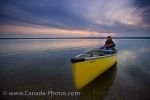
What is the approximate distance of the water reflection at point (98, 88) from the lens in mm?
3707

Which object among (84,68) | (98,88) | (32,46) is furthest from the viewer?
(32,46)

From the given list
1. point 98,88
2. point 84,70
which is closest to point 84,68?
point 84,70

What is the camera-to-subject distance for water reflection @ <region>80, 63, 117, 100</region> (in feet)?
12.2

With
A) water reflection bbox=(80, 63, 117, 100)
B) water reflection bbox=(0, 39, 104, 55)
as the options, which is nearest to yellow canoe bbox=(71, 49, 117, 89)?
water reflection bbox=(80, 63, 117, 100)

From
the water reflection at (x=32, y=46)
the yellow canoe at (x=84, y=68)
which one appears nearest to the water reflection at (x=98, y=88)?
the yellow canoe at (x=84, y=68)

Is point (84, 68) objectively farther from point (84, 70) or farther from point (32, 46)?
point (32, 46)

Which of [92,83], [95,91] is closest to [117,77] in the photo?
[92,83]

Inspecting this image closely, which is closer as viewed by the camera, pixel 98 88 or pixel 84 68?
pixel 84 68

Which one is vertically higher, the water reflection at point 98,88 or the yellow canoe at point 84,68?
the yellow canoe at point 84,68

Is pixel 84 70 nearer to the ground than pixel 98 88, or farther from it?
farther from it

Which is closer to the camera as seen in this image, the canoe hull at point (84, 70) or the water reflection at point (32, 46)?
the canoe hull at point (84, 70)

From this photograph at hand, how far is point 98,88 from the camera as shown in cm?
424

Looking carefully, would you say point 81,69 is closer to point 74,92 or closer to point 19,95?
point 74,92

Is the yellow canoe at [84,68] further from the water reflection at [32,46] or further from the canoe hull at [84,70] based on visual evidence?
the water reflection at [32,46]
